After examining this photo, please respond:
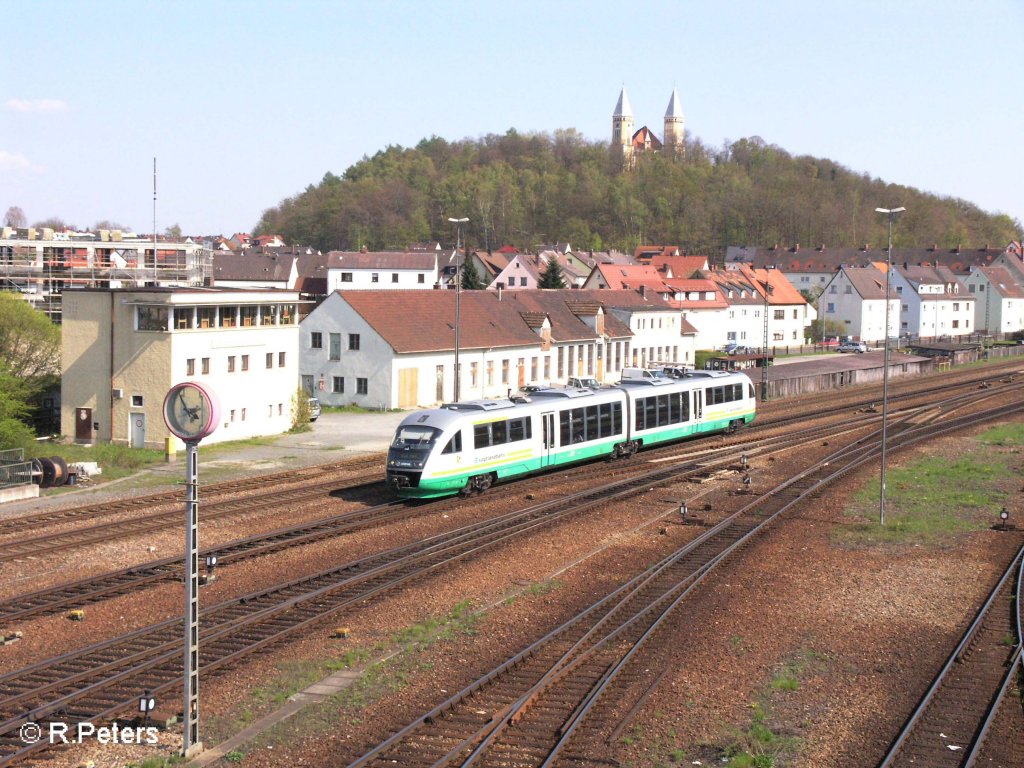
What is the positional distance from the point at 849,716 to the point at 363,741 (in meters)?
Answer: 6.13

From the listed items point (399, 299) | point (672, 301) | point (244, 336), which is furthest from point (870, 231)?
point (244, 336)

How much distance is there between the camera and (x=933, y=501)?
30.2m

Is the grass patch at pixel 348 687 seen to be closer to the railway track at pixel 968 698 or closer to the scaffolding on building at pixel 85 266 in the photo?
the railway track at pixel 968 698

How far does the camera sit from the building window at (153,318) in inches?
1469

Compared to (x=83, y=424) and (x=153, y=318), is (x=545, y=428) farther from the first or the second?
(x=83, y=424)

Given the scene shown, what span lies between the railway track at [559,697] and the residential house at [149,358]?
21.7 m

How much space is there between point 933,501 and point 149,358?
25.1 metres

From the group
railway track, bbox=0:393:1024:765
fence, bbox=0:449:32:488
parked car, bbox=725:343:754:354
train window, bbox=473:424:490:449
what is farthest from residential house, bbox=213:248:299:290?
railway track, bbox=0:393:1024:765

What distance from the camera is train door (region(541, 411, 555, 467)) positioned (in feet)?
104

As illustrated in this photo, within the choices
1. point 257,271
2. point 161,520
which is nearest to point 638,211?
point 257,271

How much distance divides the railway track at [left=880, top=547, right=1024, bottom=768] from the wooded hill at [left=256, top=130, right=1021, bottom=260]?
13613 cm

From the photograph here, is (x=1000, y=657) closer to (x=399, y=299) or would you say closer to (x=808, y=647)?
(x=808, y=647)

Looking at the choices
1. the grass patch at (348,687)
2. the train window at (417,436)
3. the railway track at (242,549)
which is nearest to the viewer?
the grass patch at (348,687)

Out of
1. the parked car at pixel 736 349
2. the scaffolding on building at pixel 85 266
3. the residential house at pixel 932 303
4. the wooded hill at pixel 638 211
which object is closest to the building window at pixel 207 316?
the scaffolding on building at pixel 85 266
